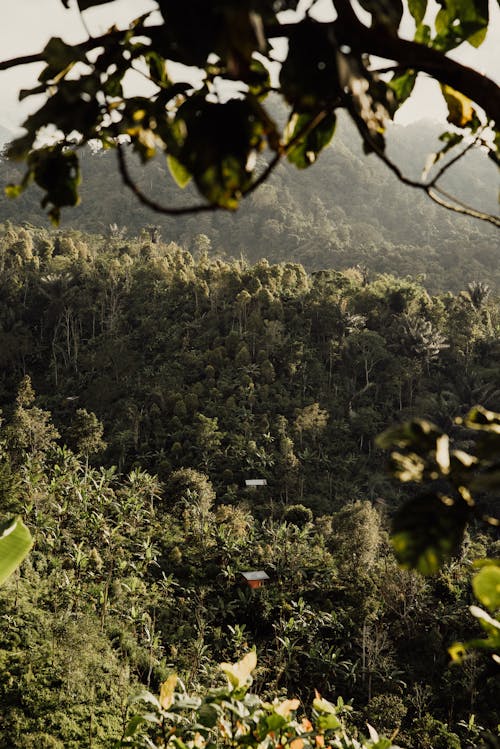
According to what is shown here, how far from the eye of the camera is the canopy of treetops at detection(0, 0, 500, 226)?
29cm

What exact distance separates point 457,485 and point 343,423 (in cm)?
1063

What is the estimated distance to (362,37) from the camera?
1.38ft

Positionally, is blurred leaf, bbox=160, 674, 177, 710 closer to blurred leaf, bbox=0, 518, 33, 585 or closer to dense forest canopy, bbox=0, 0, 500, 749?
dense forest canopy, bbox=0, 0, 500, 749

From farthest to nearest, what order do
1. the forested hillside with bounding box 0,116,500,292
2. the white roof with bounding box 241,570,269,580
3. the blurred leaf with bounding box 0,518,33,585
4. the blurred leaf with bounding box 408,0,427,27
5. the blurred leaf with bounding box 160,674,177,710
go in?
the forested hillside with bounding box 0,116,500,292 < the white roof with bounding box 241,570,269,580 < the blurred leaf with bounding box 0,518,33,585 < the blurred leaf with bounding box 160,674,177,710 < the blurred leaf with bounding box 408,0,427,27

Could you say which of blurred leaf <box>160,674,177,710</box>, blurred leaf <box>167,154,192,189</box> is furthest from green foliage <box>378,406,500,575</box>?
blurred leaf <box>160,674,177,710</box>

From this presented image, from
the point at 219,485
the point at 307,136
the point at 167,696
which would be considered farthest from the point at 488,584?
the point at 219,485

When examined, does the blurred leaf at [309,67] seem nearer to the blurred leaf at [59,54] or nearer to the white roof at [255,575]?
the blurred leaf at [59,54]

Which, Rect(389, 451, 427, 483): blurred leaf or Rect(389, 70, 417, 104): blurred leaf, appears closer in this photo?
Rect(389, 451, 427, 483): blurred leaf

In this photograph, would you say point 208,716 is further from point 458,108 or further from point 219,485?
point 219,485

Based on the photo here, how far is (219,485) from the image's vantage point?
9.04 meters

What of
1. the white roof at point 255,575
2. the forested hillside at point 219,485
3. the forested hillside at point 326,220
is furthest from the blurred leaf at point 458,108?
the forested hillside at point 326,220

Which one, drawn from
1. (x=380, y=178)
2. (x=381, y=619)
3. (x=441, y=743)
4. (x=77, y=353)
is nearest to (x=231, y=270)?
(x=77, y=353)

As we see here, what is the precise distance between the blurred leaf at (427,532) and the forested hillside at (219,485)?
30 cm

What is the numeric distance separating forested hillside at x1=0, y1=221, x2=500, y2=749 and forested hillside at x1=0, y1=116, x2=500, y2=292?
28.7 ft
